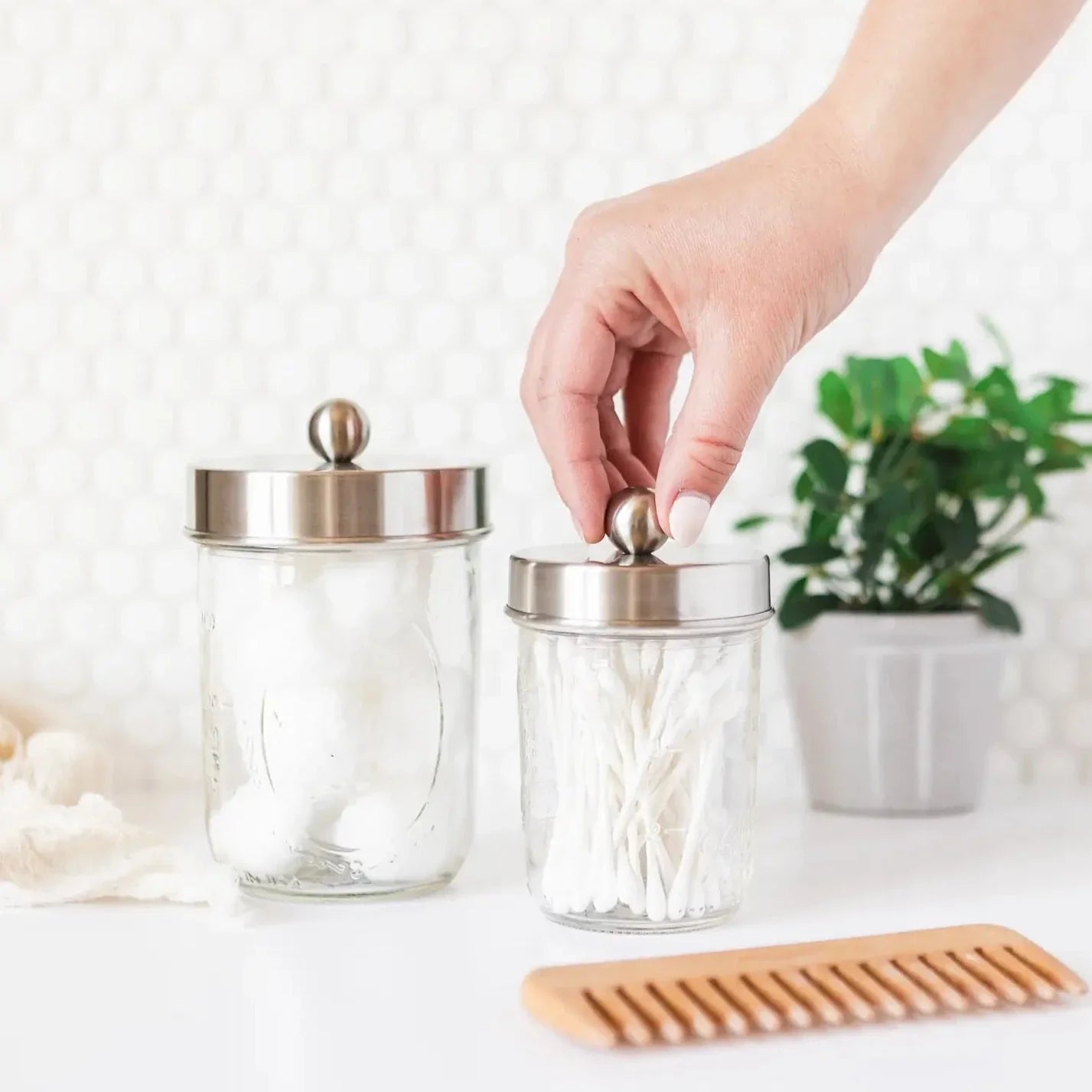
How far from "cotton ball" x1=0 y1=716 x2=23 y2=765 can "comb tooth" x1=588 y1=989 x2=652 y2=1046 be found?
20.6 inches

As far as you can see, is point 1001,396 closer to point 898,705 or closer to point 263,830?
point 898,705

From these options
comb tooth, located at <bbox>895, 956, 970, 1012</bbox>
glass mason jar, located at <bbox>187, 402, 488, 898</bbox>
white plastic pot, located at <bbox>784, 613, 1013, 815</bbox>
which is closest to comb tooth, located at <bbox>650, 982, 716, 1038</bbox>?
comb tooth, located at <bbox>895, 956, 970, 1012</bbox>

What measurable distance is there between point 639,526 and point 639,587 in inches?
1.5

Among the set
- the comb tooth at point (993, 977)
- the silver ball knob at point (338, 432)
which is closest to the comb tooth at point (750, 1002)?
the comb tooth at point (993, 977)

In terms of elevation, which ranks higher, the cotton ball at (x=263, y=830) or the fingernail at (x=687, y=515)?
the fingernail at (x=687, y=515)

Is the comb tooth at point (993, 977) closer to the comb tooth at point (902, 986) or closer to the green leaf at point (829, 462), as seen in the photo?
the comb tooth at point (902, 986)

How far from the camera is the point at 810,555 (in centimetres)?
105

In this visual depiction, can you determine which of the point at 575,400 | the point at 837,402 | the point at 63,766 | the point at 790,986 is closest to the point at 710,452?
the point at 575,400

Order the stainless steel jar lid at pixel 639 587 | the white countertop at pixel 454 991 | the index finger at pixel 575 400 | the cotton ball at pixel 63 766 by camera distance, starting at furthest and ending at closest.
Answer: the cotton ball at pixel 63 766 → the index finger at pixel 575 400 → the stainless steel jar lid at pixel 639 587 → the white countertop at pixel 454 991

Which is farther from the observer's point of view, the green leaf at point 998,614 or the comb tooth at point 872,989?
the green leaf at point 998,614

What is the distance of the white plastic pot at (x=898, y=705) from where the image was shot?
3.34ft

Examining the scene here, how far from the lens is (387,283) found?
112 cm

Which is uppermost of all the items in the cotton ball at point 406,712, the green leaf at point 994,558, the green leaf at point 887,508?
the green leaf at point 887,508

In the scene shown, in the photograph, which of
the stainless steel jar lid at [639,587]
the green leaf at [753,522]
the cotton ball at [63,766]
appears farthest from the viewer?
the green leaf at [753,522]
